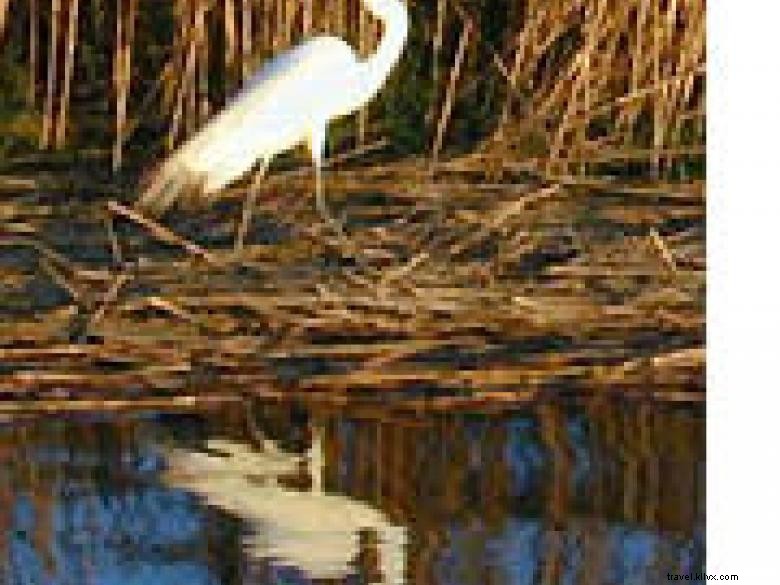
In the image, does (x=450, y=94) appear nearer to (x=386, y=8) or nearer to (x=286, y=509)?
(x=386, y=8)

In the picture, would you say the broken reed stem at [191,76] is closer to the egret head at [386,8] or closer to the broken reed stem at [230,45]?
the broken reed stem at [230,45]

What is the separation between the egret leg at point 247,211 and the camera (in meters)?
5.46

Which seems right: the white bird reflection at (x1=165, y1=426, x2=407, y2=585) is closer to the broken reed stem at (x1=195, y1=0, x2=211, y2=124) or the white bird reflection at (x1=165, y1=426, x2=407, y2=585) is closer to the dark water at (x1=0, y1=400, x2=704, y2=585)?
the dark water at (x1=0, y1=400, x2=704, y2=585)

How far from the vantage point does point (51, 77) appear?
5.86m

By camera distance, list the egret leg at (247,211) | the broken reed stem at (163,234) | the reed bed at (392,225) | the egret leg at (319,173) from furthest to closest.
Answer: the egret leg at (319,173), the egret leg at (247,211), the broken reed stem at (163,234), the reed bed at (392,225)

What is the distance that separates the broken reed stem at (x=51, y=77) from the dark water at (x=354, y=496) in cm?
101

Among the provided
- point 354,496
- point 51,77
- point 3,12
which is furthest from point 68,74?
point 354,496

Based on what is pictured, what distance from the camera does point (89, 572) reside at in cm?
437

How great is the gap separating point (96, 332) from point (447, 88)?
3.64 feet

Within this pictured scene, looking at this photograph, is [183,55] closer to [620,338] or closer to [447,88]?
[447,88]

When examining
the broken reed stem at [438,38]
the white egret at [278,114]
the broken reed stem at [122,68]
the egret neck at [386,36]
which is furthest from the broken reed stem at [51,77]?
the broken reed stem at [438,38]

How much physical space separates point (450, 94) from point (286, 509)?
4.90 feet

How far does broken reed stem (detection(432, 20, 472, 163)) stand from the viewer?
5859mm
